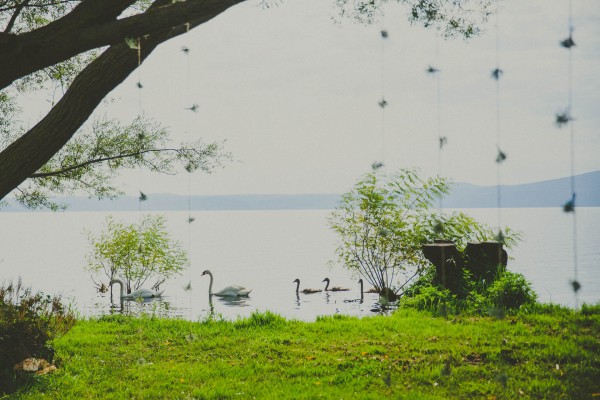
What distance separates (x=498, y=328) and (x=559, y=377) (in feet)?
6.11

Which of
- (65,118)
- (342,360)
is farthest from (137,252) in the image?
(65,118)

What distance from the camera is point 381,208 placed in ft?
37.9

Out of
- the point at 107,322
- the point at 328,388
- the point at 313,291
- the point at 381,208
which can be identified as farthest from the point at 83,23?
the point at 313,291

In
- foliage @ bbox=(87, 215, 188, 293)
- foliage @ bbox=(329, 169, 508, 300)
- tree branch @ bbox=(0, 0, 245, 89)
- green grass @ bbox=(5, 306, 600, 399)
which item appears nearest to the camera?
tree branch @ bbox=(0, 0, 245, 89)

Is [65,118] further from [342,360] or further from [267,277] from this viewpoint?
[267,277]

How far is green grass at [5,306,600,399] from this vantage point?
16.4 ft

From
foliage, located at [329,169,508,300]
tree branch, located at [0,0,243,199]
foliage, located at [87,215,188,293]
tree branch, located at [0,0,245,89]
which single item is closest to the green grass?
tree branch, located at [0,0,243,199]

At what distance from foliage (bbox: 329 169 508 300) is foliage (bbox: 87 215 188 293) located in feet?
17.5

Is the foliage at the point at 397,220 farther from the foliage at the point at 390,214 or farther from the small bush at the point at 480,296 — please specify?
the small bush at the point at 480,296

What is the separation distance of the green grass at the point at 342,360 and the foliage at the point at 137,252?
6.20 metres

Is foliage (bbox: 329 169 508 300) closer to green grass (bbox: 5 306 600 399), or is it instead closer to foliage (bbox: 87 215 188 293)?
green grass (bbox: 5 306 600 399)

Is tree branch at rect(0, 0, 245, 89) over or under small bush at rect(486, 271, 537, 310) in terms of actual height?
over

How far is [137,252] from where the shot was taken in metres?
14.5

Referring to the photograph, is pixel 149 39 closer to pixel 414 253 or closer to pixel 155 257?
pixel 414 253
